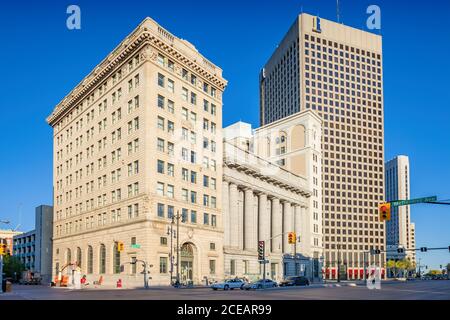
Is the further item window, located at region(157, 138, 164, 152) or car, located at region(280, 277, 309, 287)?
window, located at region(157, 138, 164, 152)

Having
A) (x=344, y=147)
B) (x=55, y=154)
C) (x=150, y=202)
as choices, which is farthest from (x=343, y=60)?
(x=150, y=202)

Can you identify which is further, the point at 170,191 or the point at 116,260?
the point at 116,260

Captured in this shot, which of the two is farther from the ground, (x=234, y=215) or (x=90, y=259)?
(x=234, y=215)

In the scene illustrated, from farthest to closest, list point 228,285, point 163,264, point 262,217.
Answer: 1. point 262,217
2. point 163,264
3. point 228,285

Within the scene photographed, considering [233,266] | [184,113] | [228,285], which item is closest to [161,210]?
[184,113]

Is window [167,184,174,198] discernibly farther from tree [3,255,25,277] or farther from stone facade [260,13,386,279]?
stone facade [260,13,386,279]

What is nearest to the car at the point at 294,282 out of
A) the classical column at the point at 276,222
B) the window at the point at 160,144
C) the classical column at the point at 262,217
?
the window at the point at 160,144

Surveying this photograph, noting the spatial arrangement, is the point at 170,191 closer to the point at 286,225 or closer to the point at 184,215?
the point at 184,215

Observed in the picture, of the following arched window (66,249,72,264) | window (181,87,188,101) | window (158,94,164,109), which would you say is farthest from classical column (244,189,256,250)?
arched window (66,249,72,264)

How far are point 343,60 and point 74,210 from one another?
408ft

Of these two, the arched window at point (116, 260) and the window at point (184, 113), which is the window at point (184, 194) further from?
the arched window at point (116, 260)

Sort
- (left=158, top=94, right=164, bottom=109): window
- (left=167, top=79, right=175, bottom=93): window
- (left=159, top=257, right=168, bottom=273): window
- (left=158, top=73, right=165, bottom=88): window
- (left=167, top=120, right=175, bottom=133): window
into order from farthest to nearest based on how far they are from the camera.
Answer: (left=167, top=79, right=175, bottom=93): window
(left=167, top=120, right=175, bottom=133): window
(left=158, top=73, right=165, bottom=88): window
(left=158, top=94, right=164, bottom=109): window
(left=159, top=257, right=168, bottom=273): window

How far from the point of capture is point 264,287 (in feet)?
193
